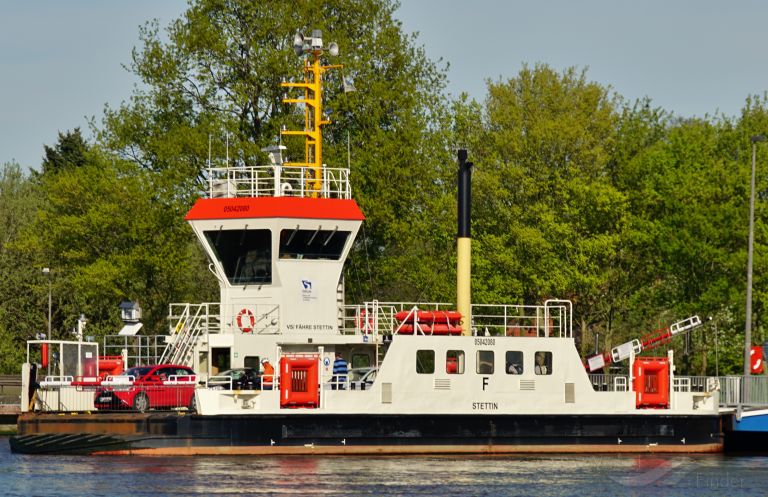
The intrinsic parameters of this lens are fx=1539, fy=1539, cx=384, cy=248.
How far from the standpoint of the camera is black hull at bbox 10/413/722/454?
41.2m

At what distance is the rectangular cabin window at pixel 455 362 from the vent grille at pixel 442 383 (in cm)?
37

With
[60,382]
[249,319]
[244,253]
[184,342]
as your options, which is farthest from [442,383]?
[60,382]

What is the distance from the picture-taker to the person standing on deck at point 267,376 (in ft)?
138

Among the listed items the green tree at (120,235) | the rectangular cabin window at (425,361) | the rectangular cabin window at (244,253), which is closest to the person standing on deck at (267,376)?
the rectangular cabin window at (244,253)

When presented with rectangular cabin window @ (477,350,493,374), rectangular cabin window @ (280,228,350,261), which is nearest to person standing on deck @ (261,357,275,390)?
rectangular cabin window @ (280,228,350,261)

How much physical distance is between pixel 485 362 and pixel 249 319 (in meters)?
6.98

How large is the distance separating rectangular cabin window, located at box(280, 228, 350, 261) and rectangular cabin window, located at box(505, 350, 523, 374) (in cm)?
613

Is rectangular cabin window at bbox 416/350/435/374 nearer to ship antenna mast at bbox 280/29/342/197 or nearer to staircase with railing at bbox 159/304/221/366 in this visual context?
staircase with railing at bbox 159/304/221/366

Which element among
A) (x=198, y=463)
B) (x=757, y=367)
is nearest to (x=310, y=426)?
(x=198, y=463)

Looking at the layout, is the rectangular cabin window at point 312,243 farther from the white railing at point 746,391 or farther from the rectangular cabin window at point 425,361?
the white railing at point 746,391

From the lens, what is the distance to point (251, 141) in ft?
203

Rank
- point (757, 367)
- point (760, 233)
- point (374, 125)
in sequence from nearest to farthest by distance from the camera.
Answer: point (757, 367) → point (760, 233) → point (374, 125)

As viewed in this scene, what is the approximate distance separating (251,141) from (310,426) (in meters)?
22.0

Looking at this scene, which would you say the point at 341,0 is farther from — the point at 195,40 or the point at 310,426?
the point at 310,426
